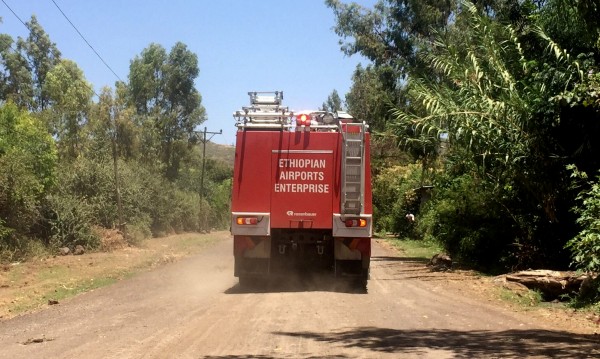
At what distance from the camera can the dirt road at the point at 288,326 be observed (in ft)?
24.7

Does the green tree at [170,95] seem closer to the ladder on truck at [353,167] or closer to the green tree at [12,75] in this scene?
the green tree at [12,75]

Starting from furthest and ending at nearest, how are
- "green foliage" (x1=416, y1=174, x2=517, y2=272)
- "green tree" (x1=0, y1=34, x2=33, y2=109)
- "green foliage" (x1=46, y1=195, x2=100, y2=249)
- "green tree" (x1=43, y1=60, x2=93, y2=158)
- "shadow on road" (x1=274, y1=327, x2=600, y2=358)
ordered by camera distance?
"green tree" (x1=0, y1=34, x2=33, y2=109) → "green tree" (x1=43, y1=60, x2=93, y2=158) → "green foliage" (x1=46, y1=195, x2=100, y2=249) → "green foliage" (x1=416, y1=174, x2=517, y2=272) → "shadow on road" (x1=274, y1=327, x2=600, y2=358)

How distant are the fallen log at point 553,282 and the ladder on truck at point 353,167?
4.13 meters

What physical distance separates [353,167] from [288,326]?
4527 mm

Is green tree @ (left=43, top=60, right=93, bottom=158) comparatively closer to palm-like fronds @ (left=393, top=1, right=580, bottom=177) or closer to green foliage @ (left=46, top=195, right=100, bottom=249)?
green foliage @ (left=46, top=195, right=100, bottom=249)

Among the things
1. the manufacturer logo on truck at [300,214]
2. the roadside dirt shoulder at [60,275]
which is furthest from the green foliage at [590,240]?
the roadside dirt shoulder at [60,275]

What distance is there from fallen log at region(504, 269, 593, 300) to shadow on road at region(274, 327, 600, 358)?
388cm

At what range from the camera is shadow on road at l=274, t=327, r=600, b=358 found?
7363 millimetres

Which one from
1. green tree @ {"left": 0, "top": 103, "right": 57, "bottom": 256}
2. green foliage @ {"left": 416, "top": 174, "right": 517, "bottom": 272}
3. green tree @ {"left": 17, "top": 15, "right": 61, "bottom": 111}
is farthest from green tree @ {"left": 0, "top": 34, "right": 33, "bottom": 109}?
green foliage @ {"left": 416, "top": 174, "right": 517, "bottom": 272}

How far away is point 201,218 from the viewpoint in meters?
56.6

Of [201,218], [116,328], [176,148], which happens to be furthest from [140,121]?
[116,328]

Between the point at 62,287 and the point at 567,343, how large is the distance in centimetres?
1239

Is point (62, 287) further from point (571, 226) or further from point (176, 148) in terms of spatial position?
point (176, 148)

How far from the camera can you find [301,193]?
12891 millimetres
